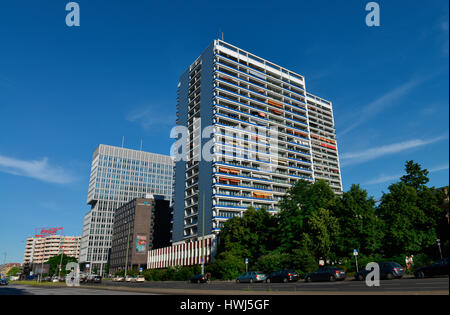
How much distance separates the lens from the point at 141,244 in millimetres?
127812

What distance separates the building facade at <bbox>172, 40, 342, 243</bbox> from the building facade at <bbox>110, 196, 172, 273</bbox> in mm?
36719

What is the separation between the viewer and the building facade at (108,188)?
539 feet

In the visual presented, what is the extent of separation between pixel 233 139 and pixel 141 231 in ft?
212

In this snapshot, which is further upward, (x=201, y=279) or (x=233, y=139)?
(x=233, y=139)

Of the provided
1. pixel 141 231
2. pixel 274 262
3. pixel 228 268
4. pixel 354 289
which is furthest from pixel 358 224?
pixel 141 231

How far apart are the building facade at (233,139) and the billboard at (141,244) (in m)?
36.1

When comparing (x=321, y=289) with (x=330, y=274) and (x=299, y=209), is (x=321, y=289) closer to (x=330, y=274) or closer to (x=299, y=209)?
(x=330, y=274)

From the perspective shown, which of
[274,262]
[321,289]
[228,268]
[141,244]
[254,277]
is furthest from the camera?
[141,244]

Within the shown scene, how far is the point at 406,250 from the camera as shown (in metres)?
42.5

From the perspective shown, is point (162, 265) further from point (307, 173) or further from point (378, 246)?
point (378, 246)

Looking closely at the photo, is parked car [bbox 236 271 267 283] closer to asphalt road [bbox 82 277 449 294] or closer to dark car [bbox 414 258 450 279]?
asphalt road [bbox 82 277 449 294]

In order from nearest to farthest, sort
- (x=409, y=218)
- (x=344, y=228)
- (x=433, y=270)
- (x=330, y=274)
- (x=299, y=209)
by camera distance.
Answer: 1. (x=433, y=270)
2. (x=330, y=274)
3. (x=344, y=228)
4. (x=409, y=218)
5. (x=299, y=209)

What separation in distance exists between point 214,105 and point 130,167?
10375cm

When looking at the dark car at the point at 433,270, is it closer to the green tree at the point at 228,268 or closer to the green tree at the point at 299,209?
the green tree at the point at 299,209
